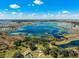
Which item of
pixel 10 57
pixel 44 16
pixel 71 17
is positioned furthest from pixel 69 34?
pixel 10 57

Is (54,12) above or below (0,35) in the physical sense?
above

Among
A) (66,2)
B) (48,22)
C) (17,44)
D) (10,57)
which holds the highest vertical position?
(66,2)

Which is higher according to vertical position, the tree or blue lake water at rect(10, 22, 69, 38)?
blue lake water at rect(10, 22, 69, 38)

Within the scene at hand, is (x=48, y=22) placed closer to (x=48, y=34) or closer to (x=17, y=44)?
(x=48, y=34)

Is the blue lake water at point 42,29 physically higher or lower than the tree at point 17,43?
higher

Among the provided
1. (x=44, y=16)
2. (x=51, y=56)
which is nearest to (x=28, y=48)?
(x=51, y=56)

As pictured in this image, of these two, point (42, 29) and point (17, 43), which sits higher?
point (42, 29)

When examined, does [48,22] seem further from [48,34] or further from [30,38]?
[30,38]
